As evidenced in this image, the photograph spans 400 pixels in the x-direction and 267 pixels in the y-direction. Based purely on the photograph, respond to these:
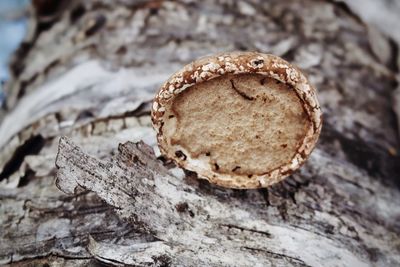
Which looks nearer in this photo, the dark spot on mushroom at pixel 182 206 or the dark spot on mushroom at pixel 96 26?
the dark spot on mushroom at pixel 182 206

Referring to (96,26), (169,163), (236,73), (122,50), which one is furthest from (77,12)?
(236,73)

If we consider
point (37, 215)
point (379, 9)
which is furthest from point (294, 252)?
point (379, 9)

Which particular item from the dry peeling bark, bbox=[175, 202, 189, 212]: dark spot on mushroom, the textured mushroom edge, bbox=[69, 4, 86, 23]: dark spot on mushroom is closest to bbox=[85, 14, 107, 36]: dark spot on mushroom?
the dry peeling bark

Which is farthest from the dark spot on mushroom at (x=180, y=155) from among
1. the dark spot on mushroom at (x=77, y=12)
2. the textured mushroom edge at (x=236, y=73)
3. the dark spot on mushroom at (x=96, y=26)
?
the dark spot on mushroom at (x=77, y=12)

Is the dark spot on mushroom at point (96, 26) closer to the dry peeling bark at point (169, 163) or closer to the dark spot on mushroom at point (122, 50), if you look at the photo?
the dry peeling bark at point (169, 163)

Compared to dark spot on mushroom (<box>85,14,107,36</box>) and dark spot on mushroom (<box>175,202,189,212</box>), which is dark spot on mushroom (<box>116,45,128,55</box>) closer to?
dark spot on mushroom (<box>85,14,107,36</box>)

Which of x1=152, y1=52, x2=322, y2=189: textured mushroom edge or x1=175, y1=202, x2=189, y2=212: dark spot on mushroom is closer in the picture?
x1=152, y1=52, x2=322, y2=189: textured mushroom edge
